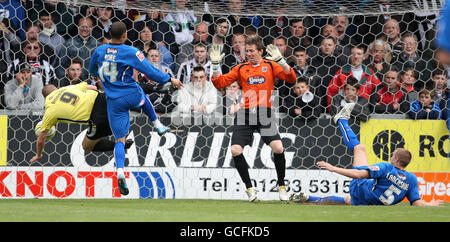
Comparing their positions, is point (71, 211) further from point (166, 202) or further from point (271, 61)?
point (271, 61)

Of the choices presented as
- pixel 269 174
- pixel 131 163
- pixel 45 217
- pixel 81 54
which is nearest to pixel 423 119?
pixel 269 174

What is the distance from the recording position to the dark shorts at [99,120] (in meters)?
8.70

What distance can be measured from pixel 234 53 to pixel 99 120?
9.41 feet

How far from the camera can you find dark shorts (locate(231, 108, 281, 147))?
8883 mm

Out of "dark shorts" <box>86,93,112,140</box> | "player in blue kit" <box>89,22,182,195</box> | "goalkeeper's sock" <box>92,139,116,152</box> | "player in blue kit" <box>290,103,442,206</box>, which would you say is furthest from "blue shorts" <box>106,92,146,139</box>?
"player in blue kit" <box>290,103,442,206</box>

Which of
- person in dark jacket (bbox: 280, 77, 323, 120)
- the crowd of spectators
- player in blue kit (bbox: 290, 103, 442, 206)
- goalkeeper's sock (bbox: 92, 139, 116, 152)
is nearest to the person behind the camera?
player in blue kit (bbox: 290, 103, 442, 206)

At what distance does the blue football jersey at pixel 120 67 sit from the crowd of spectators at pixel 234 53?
1.91 metres

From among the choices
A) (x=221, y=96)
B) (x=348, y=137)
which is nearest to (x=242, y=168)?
Result: (x=348, y=137)

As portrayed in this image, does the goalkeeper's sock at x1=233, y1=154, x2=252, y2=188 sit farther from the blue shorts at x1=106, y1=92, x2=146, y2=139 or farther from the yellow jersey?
the yellow jersey

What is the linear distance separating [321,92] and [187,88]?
6.01ft

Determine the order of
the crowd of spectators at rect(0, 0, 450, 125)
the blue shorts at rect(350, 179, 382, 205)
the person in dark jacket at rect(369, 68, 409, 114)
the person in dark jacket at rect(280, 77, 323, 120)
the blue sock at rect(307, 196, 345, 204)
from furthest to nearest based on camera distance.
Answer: the person in dark jacket at rect(369, 68, 409, 114), the crowd of spectators at rect(0, 0, 450, 125), the person in dark jacket at rect(280, 77, 323, 120), the blue sock at rect(307, 196, 345, 204), the blue shorts at rect(350, 179, 382, 205)

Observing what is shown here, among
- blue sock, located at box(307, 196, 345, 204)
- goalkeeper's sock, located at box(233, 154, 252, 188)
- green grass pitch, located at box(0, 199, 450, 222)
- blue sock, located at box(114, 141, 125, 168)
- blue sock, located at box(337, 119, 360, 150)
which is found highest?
blue sock, located at box(337, 119, 360, 150)

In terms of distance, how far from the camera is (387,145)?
10.2m

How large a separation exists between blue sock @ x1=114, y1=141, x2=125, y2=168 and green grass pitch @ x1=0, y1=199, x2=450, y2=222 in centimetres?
43
